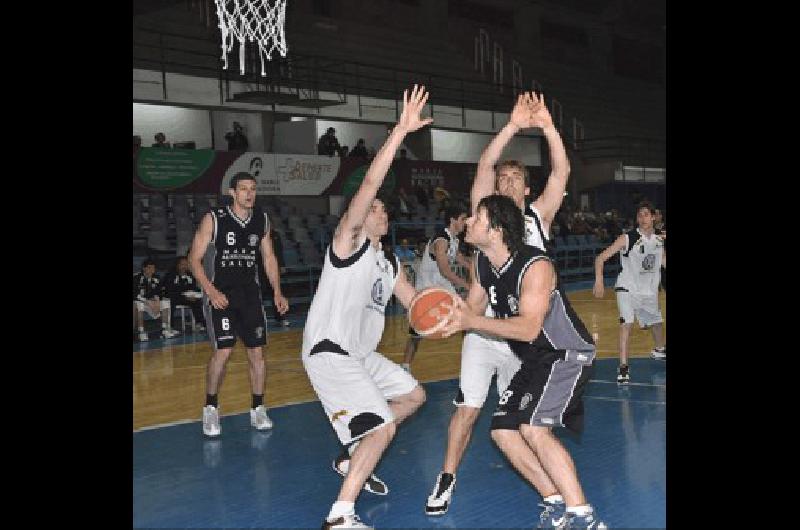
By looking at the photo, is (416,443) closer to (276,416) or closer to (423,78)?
(276,416)

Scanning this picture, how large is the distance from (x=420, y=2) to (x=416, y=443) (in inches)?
1036

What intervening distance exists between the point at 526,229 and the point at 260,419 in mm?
3172

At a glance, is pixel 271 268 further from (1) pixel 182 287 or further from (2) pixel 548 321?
(1) pixel 182 287

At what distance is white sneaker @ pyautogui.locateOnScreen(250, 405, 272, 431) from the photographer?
25.1ft

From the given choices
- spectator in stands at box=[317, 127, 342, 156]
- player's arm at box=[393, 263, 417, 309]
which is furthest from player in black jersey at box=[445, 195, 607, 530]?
spectator in stands at box=[317, 127, 342, 156]

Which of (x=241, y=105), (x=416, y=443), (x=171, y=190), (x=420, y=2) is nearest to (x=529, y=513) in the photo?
(x=416, y=443)

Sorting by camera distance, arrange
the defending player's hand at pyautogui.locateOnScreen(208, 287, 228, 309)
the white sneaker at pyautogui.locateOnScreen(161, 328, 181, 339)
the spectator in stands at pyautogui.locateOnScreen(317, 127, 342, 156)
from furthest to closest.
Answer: the spectator in stands at pyautogui.locateOnScreen(317, 127, 342, 156), the white sneaker at pyautogui.locateOnScreen(161, 328, 181, 339), the defending player's hand at pyautogui.locateOnScreen(208, 287, 228, 309)

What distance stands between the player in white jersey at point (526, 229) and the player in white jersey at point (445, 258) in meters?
1.86

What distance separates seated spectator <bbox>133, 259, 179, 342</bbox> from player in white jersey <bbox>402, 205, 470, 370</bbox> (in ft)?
17.3

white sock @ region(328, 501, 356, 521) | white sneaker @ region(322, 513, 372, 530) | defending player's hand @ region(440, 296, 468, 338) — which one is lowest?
white sneaker @ region(322, 513, 372, 530)

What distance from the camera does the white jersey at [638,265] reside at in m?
10.1

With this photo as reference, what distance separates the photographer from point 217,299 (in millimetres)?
7238

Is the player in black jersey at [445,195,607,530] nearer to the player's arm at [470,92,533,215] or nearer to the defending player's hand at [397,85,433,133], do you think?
the defending player's hand at [397,85,433,133]

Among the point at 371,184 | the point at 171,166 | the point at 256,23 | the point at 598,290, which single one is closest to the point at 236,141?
the point at 171,166
